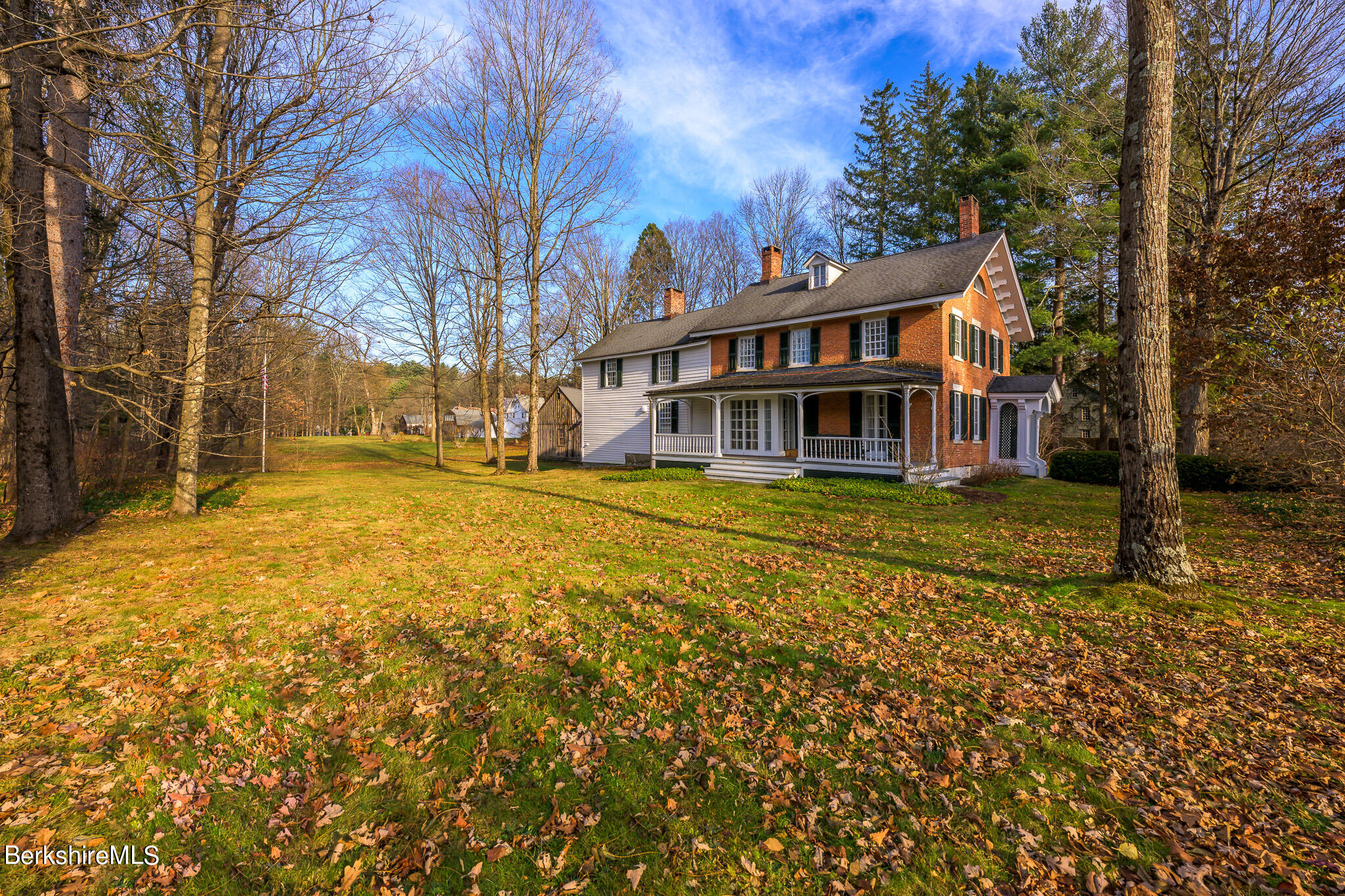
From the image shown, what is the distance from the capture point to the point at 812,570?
734 cm

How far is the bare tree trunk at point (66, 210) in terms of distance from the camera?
7613 mm

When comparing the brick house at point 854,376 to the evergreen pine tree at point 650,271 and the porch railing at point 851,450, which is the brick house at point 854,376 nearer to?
the porch railing at point 851,450

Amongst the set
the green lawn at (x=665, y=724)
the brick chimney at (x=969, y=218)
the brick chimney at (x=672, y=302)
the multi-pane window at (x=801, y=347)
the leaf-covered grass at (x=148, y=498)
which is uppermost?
the brick chimney at (x=969, y=218)

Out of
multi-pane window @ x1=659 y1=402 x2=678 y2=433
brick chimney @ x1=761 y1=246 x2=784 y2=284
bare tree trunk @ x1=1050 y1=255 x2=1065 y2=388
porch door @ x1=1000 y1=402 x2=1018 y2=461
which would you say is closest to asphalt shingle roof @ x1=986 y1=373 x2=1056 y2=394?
porch door @ x1=1000 y1=402 x2=1018 y2=461

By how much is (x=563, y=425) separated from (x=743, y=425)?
12.0 m

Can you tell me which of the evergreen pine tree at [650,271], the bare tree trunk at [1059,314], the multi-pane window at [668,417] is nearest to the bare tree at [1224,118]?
the bare tree trunk at [1059,314]

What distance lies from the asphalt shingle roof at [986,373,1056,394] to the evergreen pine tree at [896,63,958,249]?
14.5 meters

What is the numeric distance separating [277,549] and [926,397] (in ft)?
54.6

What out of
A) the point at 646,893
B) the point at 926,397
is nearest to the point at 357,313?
the point at 646,893

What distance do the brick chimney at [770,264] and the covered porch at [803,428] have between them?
6367 mm

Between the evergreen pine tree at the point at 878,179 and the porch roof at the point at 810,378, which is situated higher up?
the evergreen pine tree at the point at 878,179

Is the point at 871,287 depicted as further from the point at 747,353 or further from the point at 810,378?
the point at 747,353

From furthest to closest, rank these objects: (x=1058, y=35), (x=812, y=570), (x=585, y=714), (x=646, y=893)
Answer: (x=1058, y=35)
(x=812, y=570)
(x=585, y=714)
(x=646, y=893)

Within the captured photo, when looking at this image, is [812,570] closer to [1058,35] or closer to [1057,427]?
[1057,427]
